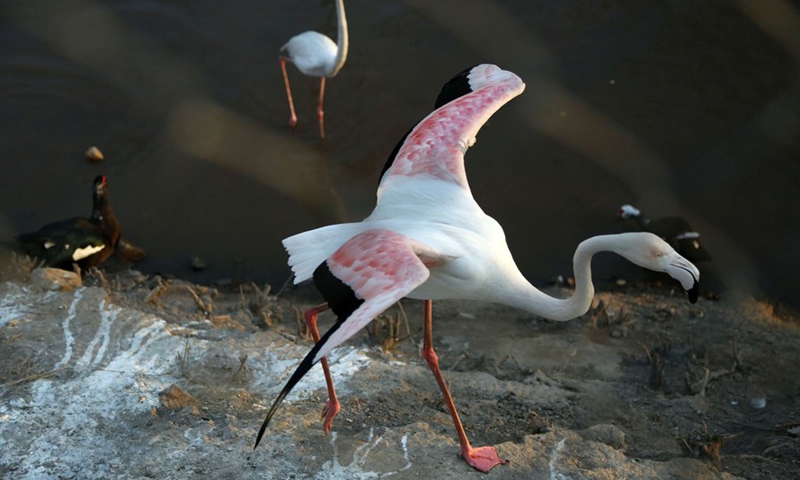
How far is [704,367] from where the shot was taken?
5367 mm

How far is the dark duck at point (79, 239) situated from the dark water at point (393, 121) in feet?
1.36

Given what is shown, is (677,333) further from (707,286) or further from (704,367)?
(707,286)

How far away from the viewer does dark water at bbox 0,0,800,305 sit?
291 inches

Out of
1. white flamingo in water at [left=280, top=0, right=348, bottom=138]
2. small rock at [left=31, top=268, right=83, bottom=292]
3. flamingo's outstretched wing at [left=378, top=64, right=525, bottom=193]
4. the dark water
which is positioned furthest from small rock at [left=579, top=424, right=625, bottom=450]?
white flamingo in water at [left=280, top=0, right=348, bottom=138]

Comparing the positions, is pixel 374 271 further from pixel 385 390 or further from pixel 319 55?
pixel 319 55

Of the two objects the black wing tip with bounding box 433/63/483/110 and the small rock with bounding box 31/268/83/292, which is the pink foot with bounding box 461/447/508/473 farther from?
the small rock with bounding box 31/268/83/292

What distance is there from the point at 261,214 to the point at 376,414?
3.30 m

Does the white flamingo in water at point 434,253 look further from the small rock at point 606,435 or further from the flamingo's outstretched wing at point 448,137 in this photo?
the small rock at point 606,435

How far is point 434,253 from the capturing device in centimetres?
412

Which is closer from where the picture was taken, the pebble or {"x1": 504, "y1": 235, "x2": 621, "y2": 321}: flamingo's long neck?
{"x1": 504, "y1": 235, "x2": 621, "y2": 321}: flamingo's long neck

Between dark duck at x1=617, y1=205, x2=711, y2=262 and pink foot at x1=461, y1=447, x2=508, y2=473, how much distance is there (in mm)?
3299

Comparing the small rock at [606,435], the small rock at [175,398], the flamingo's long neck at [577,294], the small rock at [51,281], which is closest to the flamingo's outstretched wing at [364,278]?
the flamingo's long neck at [577,294]

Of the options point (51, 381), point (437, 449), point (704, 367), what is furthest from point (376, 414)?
point (704, 367)

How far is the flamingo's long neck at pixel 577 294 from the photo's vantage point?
4.30 metres
